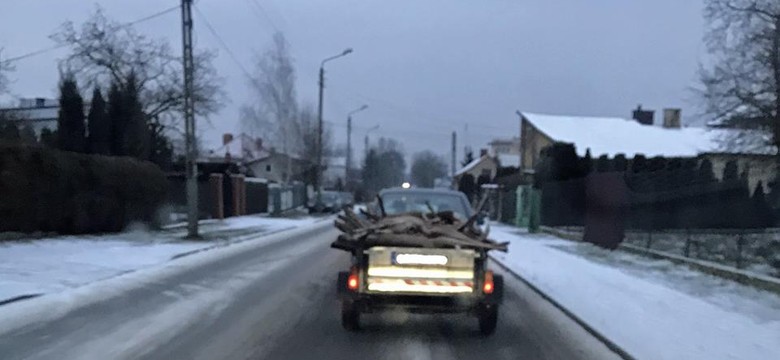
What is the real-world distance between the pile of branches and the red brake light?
29 centimetres

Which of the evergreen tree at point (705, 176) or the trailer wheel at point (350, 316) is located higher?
the evergreen tree at point (705, 176)

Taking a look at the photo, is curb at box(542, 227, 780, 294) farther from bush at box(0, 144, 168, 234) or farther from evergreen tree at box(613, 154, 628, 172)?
evergreen tree at box(613, 154, 628, 172)

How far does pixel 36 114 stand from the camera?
61.0 meters

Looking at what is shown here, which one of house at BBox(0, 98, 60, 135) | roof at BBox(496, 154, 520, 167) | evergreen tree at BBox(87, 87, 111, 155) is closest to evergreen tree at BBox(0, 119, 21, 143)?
evergreen tree at BBox(87, 87, 111, 155)

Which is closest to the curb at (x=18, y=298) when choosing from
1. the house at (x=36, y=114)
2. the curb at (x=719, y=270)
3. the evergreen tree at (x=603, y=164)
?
the curb at (x=719, y=270)

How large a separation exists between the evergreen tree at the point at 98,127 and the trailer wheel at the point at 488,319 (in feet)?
88.5

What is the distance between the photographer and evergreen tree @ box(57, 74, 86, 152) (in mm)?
34281

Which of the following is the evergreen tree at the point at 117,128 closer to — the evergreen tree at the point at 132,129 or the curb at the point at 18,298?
the evergreen tree at the point at 132,129

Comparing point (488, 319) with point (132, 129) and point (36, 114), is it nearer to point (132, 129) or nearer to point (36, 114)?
point (132, 129)

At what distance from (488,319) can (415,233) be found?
126 centimetres

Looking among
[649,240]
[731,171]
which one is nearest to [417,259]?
[649,240]

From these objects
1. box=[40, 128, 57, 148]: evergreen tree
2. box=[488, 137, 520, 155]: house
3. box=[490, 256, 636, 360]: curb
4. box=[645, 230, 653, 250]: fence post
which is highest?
box=[488, 137, 520, 155]: house

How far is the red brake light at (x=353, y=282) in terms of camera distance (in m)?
10.5

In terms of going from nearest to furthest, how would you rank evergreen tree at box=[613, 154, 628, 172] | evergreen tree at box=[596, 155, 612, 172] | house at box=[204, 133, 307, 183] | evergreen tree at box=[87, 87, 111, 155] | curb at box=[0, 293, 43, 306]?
curb at box=[0, 293, 43, 306]
evergreen tree at box=[87, 87, 111, 155]
evergreen tree at box=[613, 154, 628, 172]
evergreen tree at box=[596, 155, 612, 172]
house at box=[204, 133, 307, 183]
